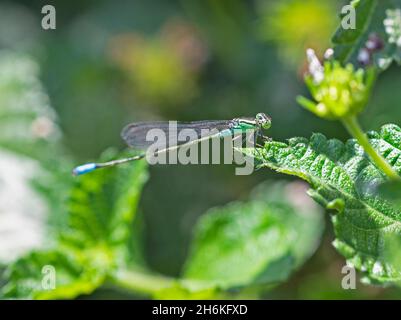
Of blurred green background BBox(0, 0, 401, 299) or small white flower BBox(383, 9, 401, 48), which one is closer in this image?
small white flower BBox(383, 9, 401, 48)

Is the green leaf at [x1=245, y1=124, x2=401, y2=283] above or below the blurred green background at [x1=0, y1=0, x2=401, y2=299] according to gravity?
below

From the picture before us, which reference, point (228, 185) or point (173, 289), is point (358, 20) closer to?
point (173, 289)

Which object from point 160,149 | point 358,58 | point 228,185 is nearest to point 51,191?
point 160,149

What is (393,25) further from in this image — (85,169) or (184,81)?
(184,81)

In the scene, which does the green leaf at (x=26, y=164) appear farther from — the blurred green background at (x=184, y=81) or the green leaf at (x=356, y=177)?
the green leaf at (x=356, y=177)

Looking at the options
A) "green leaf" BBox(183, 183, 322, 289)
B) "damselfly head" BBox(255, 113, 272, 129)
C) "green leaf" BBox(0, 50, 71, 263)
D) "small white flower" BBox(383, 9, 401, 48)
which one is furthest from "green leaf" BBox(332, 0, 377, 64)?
"green leaf" BBox(0, 50, 71, 263)

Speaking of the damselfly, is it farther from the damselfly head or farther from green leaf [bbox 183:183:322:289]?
green leaf [bbox 183:183:322:289]
